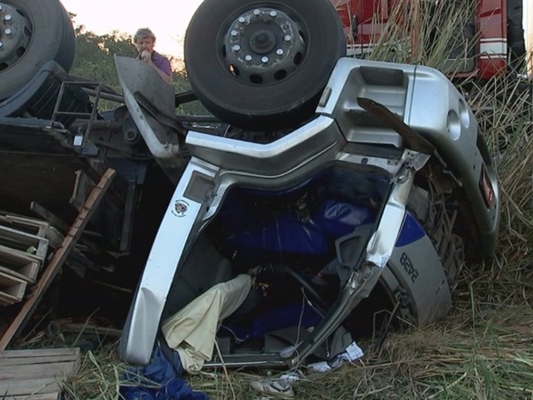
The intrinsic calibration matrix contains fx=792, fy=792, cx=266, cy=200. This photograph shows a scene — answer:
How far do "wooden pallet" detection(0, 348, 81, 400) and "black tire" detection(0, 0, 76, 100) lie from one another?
1399 millimetres

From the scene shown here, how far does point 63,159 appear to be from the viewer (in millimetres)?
3240

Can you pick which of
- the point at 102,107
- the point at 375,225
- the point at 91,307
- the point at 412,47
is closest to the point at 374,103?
the point at 375,225

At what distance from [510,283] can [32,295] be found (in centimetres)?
225

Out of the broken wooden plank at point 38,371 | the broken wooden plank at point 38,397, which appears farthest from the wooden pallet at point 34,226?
the broken wooden plank at point 38,397

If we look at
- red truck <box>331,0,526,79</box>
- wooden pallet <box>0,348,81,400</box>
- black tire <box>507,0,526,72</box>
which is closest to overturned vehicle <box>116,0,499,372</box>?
wooden pallet <box>0,348,81,400</box>

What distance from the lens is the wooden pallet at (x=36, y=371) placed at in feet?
8.63

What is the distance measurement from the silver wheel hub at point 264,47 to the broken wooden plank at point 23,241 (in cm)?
104

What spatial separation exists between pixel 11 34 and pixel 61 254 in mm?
1232

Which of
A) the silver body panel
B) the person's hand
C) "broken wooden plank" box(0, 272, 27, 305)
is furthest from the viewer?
the person's hand

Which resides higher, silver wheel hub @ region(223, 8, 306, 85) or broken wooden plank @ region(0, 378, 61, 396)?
silver wheel hub @ region(223, 8, 306, 85)

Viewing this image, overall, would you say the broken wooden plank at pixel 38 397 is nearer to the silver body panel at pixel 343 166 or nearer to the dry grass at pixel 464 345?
the dry grass at pixel 464 345

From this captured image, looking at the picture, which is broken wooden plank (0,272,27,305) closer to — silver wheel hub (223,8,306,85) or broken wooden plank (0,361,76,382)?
broken wooden plank (0,361,76,382)

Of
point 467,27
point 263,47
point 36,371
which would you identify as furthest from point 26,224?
point 467,27

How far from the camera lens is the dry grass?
272 centimetres
